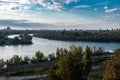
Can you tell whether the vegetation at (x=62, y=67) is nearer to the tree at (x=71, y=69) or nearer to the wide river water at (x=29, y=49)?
the tree at (x=71, y=69)

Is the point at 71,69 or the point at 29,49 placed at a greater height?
the point at 71,69

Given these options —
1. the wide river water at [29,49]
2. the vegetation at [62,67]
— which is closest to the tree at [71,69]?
the vegetation at [62,67]

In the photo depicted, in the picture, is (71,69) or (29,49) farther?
(29,49)

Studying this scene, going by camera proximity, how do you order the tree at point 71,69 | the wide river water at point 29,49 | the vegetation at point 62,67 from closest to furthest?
1. the tree at point 71,69
2. the vegetation at point 62,67
3. the wide river water at point 29,49

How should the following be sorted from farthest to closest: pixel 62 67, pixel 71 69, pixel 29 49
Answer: pixel 29 49, pixel 62 67, pixel 71 69

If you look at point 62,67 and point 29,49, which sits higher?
point 62,67

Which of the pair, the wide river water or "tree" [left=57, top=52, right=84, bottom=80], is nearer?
"tree" [left=57, top=52, right=84, bottom=80]

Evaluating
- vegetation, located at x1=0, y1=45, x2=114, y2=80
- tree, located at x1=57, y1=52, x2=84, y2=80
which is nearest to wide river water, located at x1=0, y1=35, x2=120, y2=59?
vegetation, located at x1=0, y1=45, x2=114, y2=80

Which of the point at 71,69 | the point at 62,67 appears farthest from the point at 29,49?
the point at 71,69

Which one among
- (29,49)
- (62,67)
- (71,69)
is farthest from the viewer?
(29,49)

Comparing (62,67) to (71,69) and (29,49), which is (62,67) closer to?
(71,69)

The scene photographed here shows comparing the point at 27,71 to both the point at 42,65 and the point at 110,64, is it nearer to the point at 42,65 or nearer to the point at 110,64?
the point at 42,65

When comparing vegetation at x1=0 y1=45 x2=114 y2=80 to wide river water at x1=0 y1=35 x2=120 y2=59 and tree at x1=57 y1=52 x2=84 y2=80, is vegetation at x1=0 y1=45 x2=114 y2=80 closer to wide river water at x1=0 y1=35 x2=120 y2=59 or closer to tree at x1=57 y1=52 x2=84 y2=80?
tree at x1=57 y1=52 x2=84 y2=80

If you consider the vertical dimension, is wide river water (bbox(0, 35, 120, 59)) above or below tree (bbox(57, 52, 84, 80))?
below
